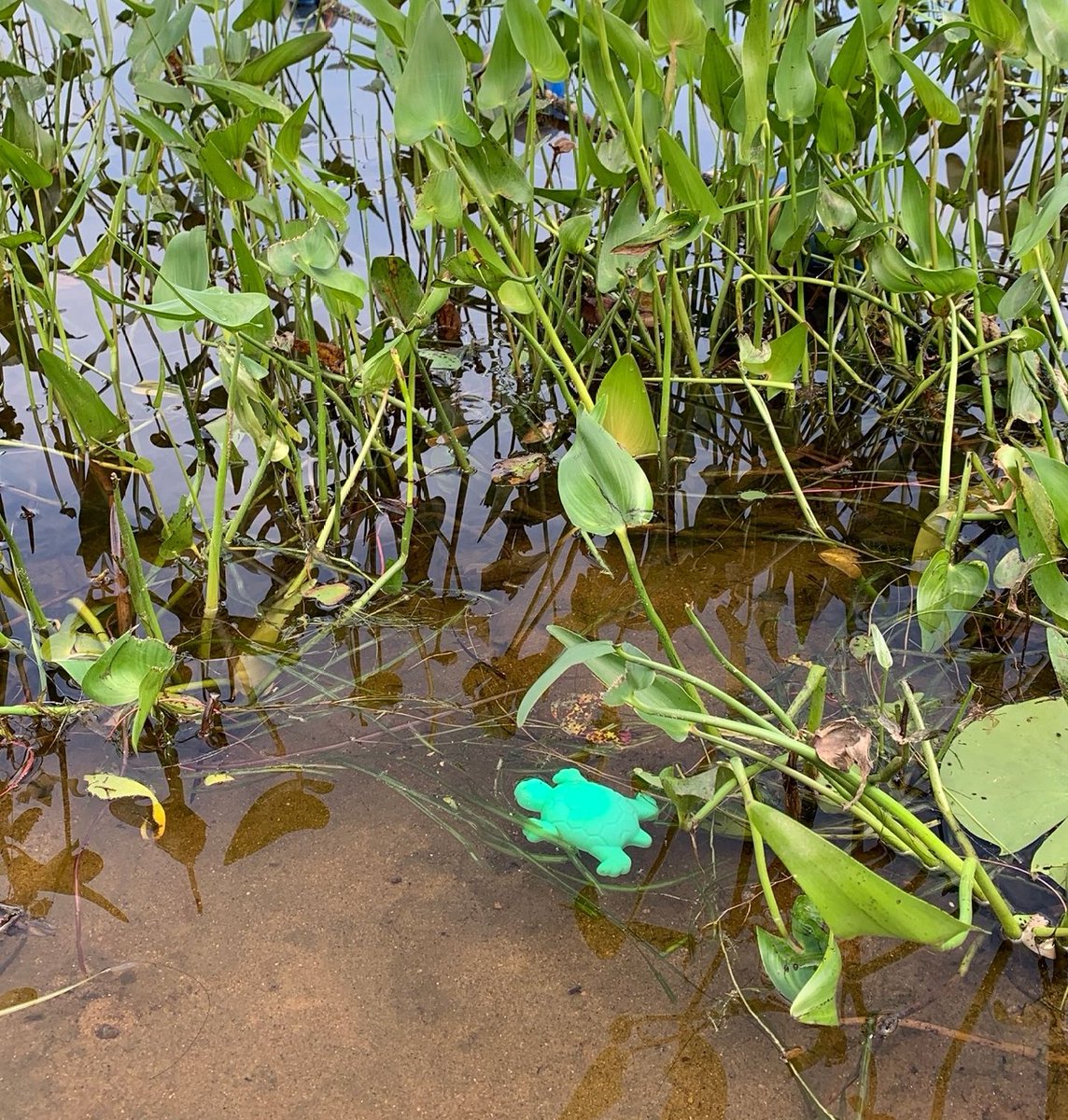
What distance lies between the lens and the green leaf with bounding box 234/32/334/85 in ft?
5.05

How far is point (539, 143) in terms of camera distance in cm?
204

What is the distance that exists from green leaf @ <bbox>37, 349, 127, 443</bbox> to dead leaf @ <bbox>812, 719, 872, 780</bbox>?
849 millimetres

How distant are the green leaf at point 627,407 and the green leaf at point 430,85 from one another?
38 centimetres

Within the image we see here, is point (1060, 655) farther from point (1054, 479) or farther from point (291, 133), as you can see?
point (291, 133)

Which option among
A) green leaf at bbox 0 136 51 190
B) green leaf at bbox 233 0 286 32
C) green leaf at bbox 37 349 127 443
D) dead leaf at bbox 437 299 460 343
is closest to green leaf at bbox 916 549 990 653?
green leaf at bbox 37 349 127 443

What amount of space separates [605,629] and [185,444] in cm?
84

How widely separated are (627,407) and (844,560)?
18.5 inches

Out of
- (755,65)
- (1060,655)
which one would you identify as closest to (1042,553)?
(1060,655)

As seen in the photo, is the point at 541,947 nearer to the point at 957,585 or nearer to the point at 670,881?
the point at 670,881

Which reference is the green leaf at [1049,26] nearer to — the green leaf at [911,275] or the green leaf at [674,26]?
the green leaf at [911,275]

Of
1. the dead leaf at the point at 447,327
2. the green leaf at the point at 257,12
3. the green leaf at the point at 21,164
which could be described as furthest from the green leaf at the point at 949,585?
the green leaf at the point at 257,12

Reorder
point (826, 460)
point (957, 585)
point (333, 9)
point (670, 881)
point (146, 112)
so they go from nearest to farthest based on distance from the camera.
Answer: point (670, 881)
point (957, 585)
point (146, 112)
point (826, 460)
point (333, 9)

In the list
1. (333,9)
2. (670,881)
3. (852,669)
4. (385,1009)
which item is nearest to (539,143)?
(333,9)

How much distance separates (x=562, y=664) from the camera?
79 centimetres
